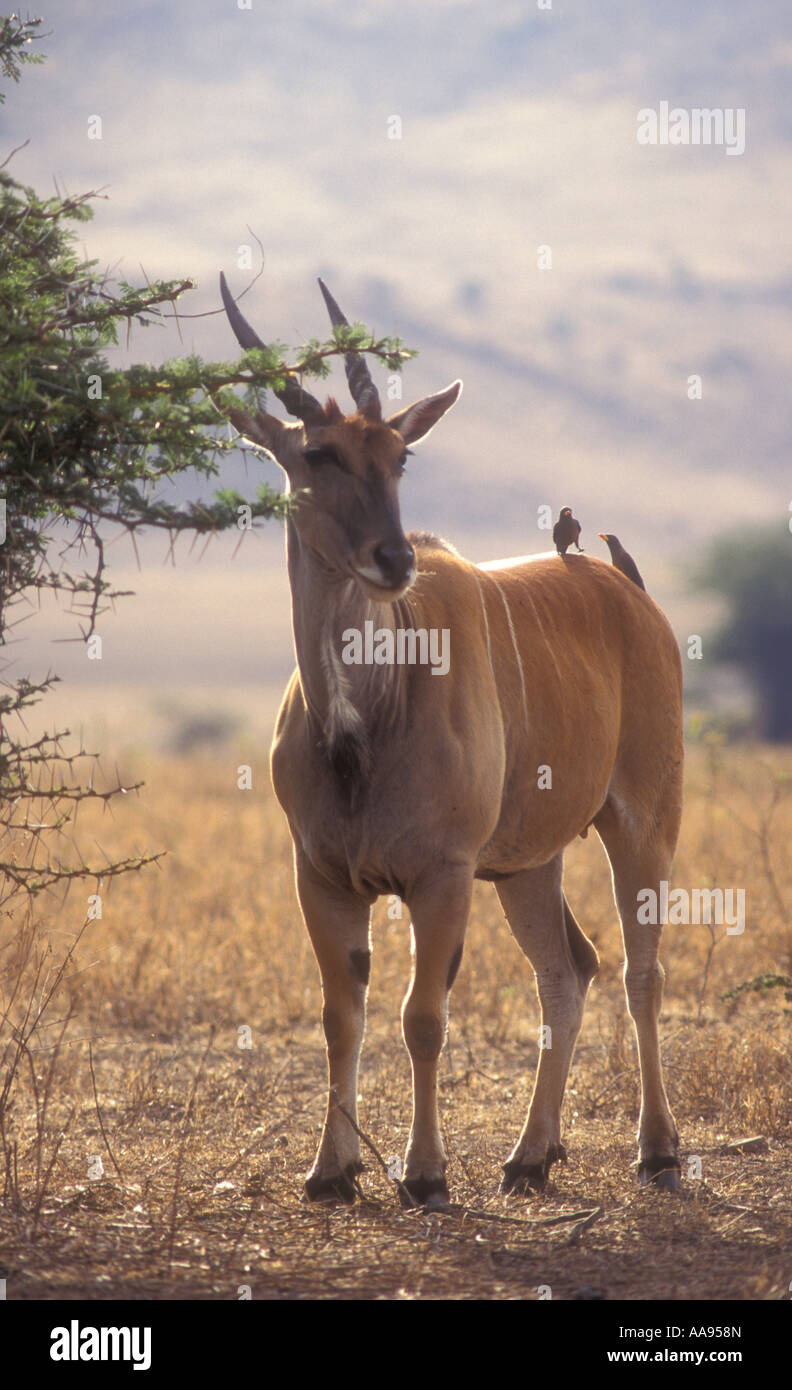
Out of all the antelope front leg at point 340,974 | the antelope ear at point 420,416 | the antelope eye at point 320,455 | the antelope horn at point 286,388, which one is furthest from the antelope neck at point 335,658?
the antelope ear at point 420,416

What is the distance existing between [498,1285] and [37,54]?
4.56 m

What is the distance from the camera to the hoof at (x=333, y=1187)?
559 centimetres

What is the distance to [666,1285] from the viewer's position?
15.2ft

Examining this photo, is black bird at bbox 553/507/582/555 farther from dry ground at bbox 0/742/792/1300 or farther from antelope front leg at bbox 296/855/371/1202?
dry ground at bbox 0/742/792/1300

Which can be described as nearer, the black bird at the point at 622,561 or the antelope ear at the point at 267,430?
the antelope ear at the point at 267,430

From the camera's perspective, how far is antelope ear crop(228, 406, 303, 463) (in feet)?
19.2

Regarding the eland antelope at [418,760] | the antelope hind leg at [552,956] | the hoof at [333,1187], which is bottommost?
the hoof at [333,1187]

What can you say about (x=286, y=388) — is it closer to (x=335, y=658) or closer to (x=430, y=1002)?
(x=335, y=658)

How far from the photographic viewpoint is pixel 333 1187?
5613 mm

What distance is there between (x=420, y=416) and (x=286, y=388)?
75 cm

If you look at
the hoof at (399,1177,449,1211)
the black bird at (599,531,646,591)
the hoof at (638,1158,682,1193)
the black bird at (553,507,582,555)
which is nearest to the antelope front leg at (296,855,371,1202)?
the hoof at (399,1177,449,1211)

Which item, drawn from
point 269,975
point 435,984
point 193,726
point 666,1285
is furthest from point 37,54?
point 193,726

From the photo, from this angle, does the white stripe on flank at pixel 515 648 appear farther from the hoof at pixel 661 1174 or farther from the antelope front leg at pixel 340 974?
the hoof at pixel 661 1174
